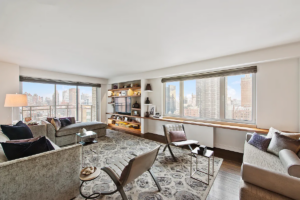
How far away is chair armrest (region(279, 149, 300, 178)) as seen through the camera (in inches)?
58.9

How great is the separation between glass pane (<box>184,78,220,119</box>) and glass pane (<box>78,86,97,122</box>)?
463cm

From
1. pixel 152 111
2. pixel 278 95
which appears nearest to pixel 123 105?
pixel 152 111

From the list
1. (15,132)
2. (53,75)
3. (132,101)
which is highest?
(53,75)

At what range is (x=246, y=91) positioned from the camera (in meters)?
3.32

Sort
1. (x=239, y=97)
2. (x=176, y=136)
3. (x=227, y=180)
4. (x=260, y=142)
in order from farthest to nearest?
(x=239, y=97), (x=176, y=136), (x=260, y=142), (x=227, y=180)

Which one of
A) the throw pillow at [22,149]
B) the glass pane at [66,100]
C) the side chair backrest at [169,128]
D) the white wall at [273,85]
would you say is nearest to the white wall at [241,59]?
the white wall at [273,85]

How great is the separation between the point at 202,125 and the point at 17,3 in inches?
163

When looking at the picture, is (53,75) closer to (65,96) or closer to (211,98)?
(65,96)

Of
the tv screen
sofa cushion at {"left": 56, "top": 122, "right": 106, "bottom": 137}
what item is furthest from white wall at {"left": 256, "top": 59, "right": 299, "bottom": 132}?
sofa cushion at {"left": 56, "top": 122, "right": 106, "bottom": 137}

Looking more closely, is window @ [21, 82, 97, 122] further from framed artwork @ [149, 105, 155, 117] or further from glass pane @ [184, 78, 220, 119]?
glass pane @ [184, 78, 220, 119]

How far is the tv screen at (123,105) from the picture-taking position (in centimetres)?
583

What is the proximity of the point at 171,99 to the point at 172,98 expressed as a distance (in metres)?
0.06

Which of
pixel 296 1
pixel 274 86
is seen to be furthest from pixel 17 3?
pixel 274 86

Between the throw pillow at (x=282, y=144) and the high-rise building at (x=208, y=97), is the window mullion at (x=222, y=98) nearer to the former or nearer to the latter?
the high-rise building at (x=208, y=97)
